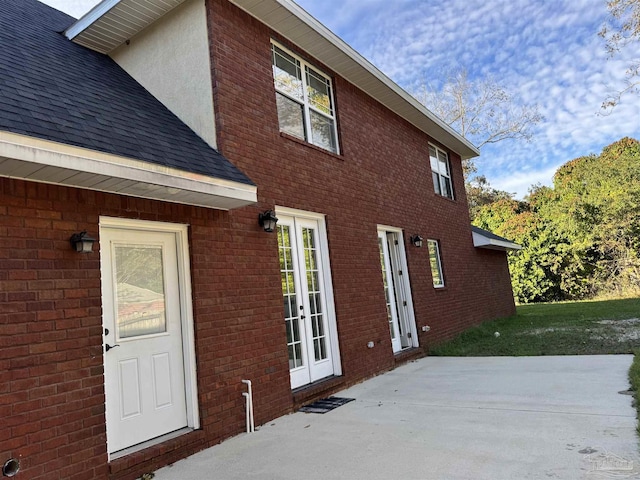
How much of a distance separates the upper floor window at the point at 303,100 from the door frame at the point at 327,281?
1.26 m

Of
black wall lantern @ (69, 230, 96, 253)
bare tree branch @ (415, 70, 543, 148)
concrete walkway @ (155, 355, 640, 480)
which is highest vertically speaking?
bare tree branch @ (415, 70, 543, 148)

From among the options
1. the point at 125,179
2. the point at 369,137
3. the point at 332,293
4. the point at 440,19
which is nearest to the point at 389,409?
the point at 332,293

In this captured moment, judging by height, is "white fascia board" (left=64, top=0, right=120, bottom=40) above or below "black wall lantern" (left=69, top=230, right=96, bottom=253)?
above

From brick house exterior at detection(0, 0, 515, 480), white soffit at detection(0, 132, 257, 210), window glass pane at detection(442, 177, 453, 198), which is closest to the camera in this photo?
white soffit at detection(0, 132, 257, 210)

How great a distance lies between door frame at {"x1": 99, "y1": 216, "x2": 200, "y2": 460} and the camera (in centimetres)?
416

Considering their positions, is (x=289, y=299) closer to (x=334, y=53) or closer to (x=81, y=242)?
(x=81, y=242)

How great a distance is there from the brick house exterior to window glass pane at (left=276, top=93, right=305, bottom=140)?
25 centimetres

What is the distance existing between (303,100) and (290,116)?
1.57 ft

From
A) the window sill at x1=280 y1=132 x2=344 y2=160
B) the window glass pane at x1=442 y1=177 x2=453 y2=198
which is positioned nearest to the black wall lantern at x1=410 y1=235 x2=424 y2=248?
the window sill at x1=280 y1=132 x2=344 y2=160

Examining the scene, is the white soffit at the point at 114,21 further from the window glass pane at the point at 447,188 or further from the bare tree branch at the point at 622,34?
the bare tree branch at the point at 622,34

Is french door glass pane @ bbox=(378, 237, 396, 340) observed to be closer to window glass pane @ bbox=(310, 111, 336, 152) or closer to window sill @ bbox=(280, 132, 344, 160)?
window sill @ bbox=(280, 132, 344, 160)

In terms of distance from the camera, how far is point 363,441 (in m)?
4.00

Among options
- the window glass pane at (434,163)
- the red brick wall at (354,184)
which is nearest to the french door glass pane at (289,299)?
the red brick wall at (354,184)

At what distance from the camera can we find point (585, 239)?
21047 millimetres
